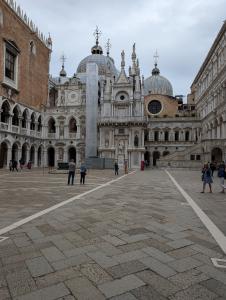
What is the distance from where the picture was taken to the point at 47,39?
156 ft

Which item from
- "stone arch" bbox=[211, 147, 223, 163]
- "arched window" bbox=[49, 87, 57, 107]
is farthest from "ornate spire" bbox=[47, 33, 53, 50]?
"stone arch" bbox=[211, 147, 223, 163]

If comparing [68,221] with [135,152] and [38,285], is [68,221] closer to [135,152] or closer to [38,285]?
[38,285]

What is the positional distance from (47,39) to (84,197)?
143 feet

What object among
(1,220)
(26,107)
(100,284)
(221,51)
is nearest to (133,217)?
(1,220)

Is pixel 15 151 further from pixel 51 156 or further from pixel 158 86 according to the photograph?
pixel 158 86

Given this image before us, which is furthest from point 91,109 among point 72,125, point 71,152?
point 71,152

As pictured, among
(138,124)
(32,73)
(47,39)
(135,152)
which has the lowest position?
(135,152)

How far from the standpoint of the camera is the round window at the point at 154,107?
59156 millimetres

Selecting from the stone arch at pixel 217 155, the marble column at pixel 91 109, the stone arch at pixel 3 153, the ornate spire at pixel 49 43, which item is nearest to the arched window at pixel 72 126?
the marble column at pixel 91 109

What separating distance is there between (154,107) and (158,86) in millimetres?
7843

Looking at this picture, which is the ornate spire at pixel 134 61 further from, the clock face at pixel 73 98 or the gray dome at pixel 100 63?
the clock face at pixel 73 98

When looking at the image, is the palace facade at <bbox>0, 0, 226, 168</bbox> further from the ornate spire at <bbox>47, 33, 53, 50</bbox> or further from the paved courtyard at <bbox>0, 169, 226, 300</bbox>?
the paved courtyard at <bbox>0, 169, 226, 300</bbox>

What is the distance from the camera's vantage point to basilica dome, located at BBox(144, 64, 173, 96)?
63.8m

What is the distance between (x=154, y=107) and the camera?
5953cm
